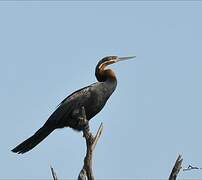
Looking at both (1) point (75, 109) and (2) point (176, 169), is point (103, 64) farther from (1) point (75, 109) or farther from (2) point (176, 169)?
(2) point (176, 169)

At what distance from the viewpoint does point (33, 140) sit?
525 inches

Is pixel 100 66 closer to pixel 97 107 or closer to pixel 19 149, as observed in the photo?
pixel 97 107

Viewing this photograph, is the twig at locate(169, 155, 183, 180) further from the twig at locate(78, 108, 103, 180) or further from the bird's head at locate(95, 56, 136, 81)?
the bird's head at locate(95, 56, 136, 81)

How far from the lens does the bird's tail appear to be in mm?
13062

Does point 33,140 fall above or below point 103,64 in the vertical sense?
below

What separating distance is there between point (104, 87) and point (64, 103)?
77 cm

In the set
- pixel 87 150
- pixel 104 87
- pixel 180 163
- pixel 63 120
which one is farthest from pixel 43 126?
pixel 180 163

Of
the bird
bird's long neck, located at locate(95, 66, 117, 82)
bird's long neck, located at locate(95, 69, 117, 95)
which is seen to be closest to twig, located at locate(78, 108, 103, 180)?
the bird

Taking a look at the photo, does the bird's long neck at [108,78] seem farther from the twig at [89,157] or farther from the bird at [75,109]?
the twig at [89,157]

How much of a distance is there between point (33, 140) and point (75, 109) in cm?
91

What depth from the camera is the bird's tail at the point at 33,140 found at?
13062mm

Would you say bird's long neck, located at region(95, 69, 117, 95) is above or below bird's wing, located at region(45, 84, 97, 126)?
above

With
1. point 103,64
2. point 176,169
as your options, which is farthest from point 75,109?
point 176,169

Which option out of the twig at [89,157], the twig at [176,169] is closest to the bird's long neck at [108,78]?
the twig at [89,157]
